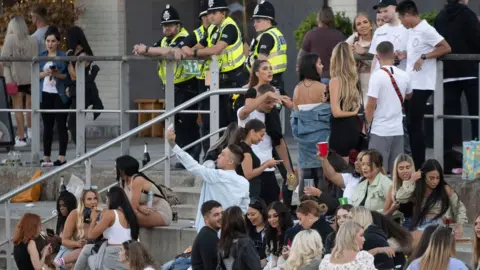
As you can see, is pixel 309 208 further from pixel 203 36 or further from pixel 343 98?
pixel 203 36

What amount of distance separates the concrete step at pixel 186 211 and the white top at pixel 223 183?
1598 mm

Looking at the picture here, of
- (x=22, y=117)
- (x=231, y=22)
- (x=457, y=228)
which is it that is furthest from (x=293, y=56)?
(x=457, y=228)

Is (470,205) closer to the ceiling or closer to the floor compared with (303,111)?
closer to the floor

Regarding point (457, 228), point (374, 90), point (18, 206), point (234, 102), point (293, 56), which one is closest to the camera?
point (457, 228)

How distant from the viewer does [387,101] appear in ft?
43.9

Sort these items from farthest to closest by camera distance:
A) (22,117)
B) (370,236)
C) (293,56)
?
1. (293,56)
2. (22,117)
3. (370,236)

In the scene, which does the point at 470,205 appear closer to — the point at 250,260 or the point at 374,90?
the point at 374,90

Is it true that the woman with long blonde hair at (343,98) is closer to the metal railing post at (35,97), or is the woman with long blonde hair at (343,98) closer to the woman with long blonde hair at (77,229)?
the woman with long blonde hair at (77,229)

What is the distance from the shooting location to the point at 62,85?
672 inches

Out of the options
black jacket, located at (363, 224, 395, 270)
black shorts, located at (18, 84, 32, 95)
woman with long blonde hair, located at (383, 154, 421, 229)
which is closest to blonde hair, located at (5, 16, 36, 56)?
black shorts, located at (18, 84, 32, 95)

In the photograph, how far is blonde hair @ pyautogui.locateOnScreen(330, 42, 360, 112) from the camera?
13.3m

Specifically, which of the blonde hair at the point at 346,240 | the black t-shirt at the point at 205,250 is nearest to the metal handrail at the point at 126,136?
the black t-shirt at the point at 205,250

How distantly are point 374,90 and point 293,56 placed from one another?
851 centimetres

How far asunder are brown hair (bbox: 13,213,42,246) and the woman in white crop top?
39.0 inches
